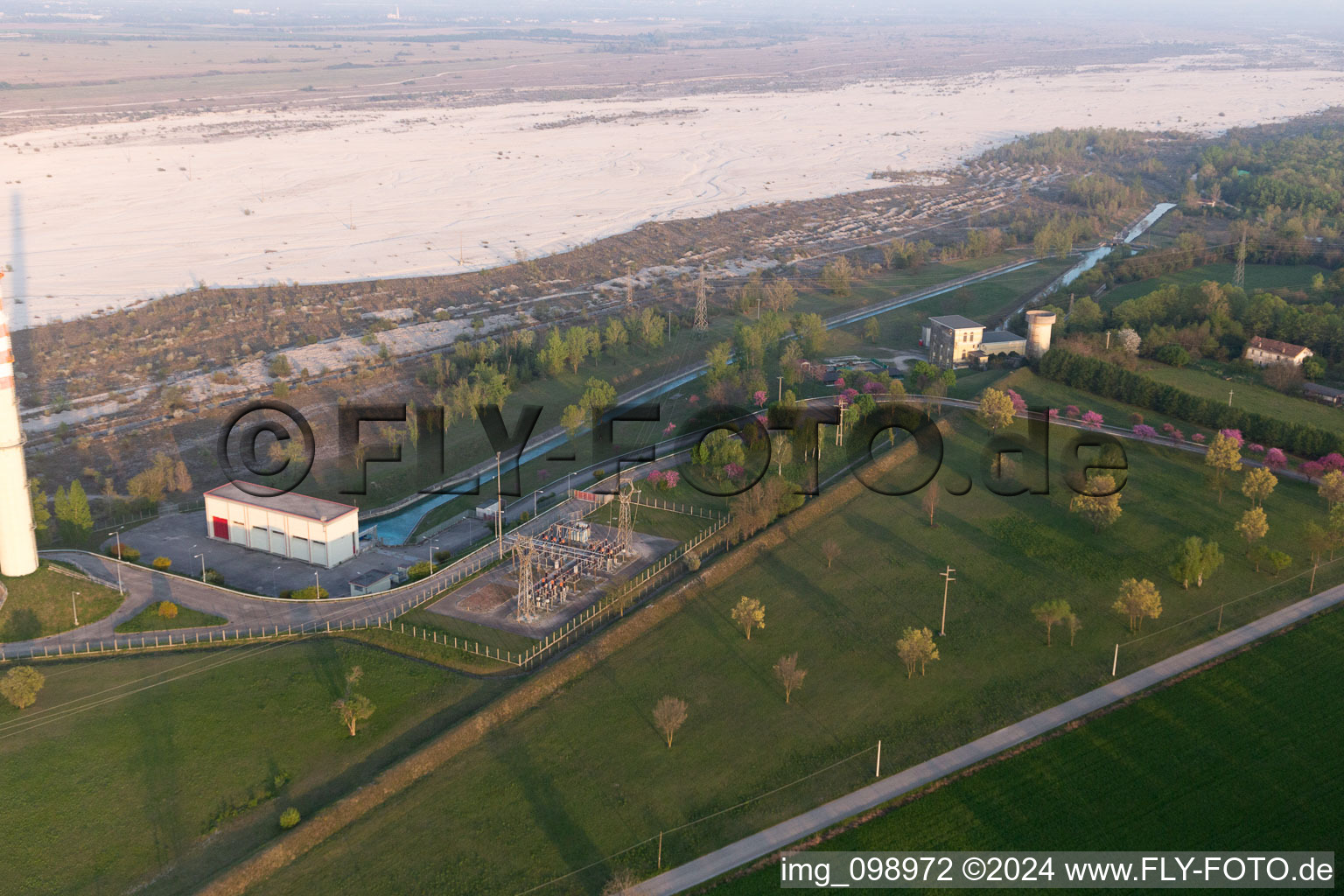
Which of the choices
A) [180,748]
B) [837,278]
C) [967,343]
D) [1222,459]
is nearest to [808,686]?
[180,748]

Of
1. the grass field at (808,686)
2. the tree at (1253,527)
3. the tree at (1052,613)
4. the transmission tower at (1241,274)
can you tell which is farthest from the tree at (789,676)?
the transmission tower at (1241,274)

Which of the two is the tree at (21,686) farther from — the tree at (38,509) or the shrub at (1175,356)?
the shrub at (1175,356)

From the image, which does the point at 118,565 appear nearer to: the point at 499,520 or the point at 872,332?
the point at 499,520

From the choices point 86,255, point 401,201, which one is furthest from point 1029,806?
point 401,201

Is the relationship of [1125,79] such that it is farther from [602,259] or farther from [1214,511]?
[1214,511]

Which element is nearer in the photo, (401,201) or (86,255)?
A: (86,255)

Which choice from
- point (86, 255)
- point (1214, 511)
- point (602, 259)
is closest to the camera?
point (1214, 511)
